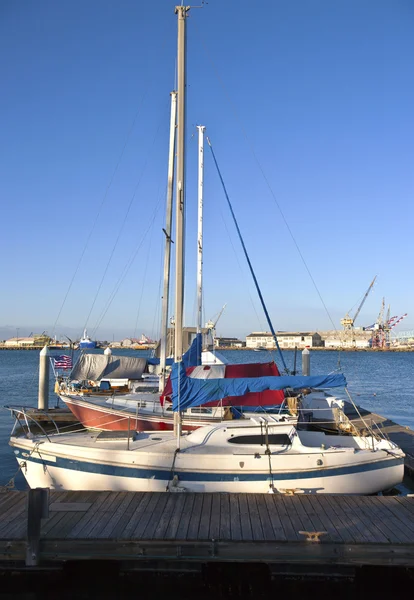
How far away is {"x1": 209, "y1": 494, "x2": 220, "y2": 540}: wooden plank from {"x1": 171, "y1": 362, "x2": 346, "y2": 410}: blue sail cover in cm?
393

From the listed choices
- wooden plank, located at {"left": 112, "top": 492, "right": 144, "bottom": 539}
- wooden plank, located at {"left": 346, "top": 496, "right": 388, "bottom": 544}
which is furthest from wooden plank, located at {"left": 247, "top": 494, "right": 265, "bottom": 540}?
wooden plank, located at {"left": 112, "top": 492, "right": 144, "bottom": 539}

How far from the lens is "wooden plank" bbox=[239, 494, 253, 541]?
30.4 feet

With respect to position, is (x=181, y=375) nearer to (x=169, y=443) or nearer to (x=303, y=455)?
(x=169, y=443)

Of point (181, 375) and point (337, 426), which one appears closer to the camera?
point (181, 375)

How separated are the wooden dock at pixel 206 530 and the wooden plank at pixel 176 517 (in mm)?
22

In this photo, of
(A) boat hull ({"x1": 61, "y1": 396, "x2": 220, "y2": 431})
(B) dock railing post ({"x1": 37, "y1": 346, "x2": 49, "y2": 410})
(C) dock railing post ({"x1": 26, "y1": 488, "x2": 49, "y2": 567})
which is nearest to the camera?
(C) dock railing post ({"x1": 26, "y1": 488, "x2": 49, "y2": 567})

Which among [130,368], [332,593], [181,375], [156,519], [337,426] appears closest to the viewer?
[332,593]

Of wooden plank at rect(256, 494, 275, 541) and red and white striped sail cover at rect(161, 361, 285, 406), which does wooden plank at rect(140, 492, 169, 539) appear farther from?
red and white striped sail cover at rect(161, 361, 285, 406)

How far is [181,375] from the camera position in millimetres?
14977

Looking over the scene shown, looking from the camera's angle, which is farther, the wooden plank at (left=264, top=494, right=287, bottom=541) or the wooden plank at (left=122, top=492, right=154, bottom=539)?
the wooden plank at (left=122, top=492, right=154, bottom=539)

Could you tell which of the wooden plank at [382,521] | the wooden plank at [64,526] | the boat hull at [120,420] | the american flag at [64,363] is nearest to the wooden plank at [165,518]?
the wooden plank at [64,526]

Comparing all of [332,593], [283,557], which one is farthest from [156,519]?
[332,593]

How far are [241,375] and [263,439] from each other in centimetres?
577

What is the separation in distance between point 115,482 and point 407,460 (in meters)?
11.3
